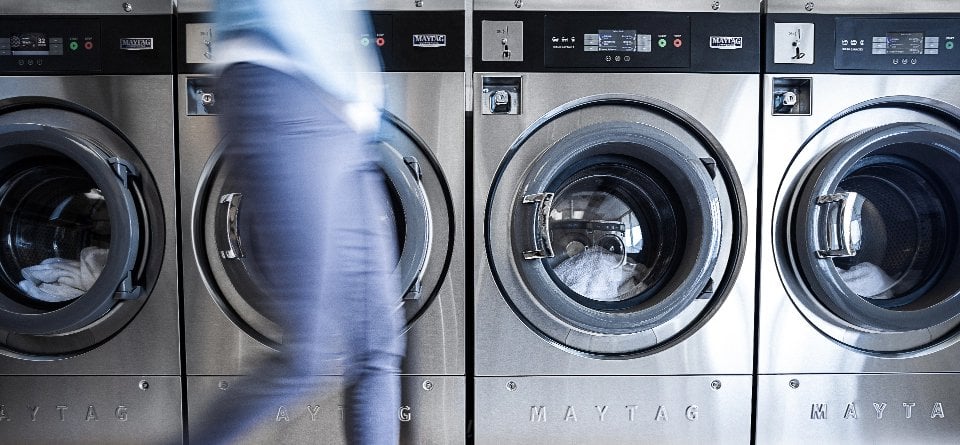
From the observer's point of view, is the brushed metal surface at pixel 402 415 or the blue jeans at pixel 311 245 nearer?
the blue jeans at pixel 311 245

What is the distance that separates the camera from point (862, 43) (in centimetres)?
184

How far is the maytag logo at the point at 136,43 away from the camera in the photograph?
6.04 ft

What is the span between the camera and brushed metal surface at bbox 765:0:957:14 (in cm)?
184

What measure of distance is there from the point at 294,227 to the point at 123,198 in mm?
803

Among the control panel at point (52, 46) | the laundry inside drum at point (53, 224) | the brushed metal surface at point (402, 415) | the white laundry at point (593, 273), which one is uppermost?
the control panel at point (52, 46)

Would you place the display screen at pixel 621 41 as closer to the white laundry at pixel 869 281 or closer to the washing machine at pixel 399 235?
the washing machine at pixel 399 235

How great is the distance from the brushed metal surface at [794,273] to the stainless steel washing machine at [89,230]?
1.64 m

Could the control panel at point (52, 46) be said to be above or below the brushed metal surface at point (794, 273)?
above

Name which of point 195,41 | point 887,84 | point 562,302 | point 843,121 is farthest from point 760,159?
point 195,41

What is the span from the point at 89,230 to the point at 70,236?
59 millimetres

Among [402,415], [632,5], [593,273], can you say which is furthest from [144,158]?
[632,5]

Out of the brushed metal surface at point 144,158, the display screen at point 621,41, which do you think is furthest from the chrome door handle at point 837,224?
the brushed metal surface at point 144,158

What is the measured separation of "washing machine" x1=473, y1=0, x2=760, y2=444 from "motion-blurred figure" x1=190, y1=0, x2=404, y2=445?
517 millimetres

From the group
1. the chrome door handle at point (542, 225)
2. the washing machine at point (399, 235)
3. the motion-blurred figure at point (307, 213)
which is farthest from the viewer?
the washing machine at point (399, 235)
